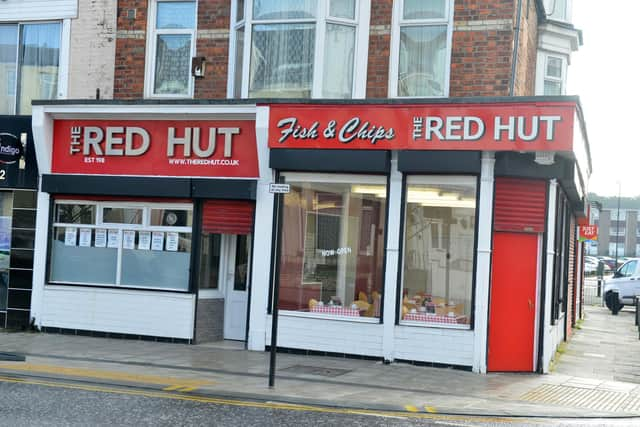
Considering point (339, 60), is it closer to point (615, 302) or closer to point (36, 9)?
point (36, 9)

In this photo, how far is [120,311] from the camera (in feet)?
47.3

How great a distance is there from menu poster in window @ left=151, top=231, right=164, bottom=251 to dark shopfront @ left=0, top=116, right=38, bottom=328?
250 centimetres

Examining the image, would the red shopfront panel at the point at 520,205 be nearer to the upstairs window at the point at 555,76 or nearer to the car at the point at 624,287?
the upstairs window at the point at 555,76

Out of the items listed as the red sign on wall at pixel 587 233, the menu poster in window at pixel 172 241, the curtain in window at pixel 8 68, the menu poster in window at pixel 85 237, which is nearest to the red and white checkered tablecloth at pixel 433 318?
the menu poster in window at pixel 172 241

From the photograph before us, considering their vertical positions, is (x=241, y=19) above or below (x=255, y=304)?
above

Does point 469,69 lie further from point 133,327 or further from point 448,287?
point 133,327

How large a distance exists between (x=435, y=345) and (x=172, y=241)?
5173 mm

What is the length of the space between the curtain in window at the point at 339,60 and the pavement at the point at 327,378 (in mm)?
4564

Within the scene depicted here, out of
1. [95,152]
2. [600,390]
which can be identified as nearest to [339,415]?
[600,390]

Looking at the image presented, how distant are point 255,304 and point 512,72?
577 cm

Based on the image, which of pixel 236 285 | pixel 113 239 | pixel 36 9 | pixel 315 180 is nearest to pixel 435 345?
pixel 315 180

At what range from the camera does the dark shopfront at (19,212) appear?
1512 cm

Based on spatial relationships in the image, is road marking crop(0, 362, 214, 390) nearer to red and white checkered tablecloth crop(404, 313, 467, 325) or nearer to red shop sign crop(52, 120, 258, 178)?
red and white checkered tablecloth crop(404, 313, 467, 325)

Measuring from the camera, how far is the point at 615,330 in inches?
842
